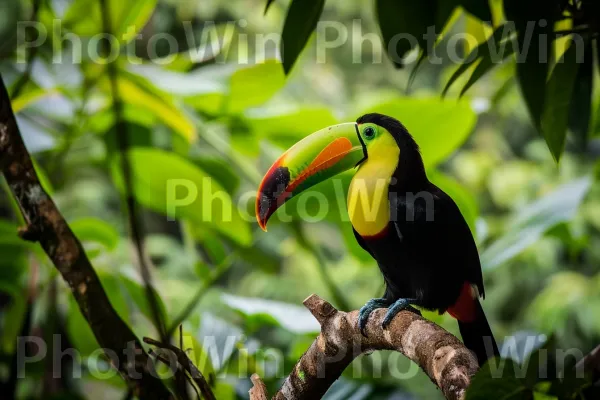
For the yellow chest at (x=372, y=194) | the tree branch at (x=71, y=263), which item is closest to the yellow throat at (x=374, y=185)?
the yellow chest at (x=372, y=194)

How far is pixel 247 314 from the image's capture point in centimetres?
92

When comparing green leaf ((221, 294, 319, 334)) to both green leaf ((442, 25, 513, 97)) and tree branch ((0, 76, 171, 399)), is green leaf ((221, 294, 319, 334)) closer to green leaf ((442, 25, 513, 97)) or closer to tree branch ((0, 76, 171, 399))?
tree branch ((0, 76, 171, 399))

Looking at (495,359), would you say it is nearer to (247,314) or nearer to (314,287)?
(247,314)

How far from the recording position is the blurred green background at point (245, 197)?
908 millimetres

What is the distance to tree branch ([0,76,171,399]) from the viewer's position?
2.43ft

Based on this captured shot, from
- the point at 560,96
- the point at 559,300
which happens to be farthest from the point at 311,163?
the point at 559,300

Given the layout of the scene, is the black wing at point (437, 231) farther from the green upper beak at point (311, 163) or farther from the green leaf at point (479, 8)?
the green leaf at point (479, 8)

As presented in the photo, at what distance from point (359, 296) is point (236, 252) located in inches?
11.3

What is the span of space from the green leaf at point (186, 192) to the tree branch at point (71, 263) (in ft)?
0.65

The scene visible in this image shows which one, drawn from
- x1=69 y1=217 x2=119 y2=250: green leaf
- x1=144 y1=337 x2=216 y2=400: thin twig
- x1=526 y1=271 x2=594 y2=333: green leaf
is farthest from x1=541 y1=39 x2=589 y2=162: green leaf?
x1=526 y1=271 x2=594 y2=333: green leaf

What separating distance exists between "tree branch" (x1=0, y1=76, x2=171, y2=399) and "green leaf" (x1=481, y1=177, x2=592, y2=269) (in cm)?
50

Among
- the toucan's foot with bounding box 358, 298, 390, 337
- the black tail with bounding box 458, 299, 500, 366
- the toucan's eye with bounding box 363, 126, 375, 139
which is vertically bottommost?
the black tail with bounding box 458, 299, 500, 366

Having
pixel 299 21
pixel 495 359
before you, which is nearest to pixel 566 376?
pixel 495 359

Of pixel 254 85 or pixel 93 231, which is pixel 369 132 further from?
pixel 93 231
